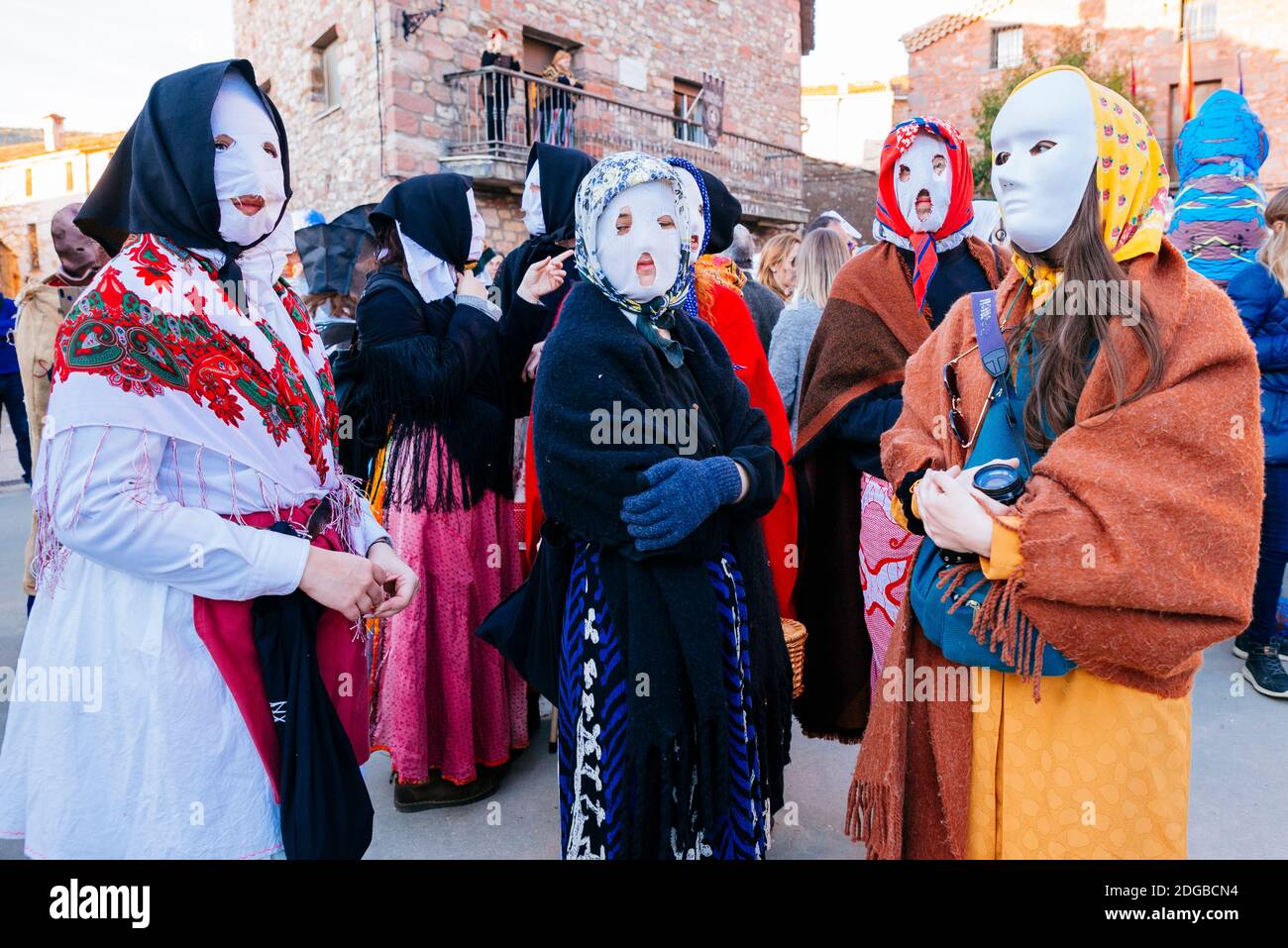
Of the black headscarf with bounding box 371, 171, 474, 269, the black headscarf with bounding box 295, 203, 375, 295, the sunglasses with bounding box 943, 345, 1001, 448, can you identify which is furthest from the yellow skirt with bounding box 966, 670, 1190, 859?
the black headscarf with bounding box 295, 203, 375, 295

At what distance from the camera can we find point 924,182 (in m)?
2.67

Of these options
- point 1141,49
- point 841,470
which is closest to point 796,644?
point 841,470

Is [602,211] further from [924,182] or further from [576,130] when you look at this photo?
[576,130]

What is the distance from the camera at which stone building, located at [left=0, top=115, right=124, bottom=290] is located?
2009 centimetres

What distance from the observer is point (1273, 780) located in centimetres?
304

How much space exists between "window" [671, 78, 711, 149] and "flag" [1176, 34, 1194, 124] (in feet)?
38.5

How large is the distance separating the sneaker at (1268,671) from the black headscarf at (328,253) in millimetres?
5270

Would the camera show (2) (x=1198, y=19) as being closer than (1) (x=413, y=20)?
No

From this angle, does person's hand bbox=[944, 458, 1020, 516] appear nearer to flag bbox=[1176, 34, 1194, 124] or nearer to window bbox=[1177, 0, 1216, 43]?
flag bbox=[1176, 34, 1194, 124]

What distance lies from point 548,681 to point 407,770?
1.12 meters

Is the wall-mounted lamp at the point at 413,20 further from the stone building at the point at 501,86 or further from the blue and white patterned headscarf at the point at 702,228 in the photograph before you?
the blue and white patterned headscarf at the point at 702,228

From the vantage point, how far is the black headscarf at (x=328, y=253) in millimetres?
5133

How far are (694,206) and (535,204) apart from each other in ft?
3.32

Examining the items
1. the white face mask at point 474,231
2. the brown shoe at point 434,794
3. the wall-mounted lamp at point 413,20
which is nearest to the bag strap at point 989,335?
the white face mask at point 474,231
